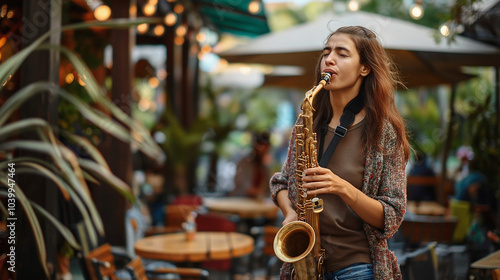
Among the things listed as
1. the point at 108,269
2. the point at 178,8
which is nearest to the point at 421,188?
the point at 178,8

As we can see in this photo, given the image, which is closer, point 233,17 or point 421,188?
point 421,188

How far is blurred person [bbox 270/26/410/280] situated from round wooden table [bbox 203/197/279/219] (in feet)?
15.5

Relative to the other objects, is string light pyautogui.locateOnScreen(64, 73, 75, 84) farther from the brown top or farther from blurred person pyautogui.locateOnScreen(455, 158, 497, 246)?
blurred person pyautogui.locateOnScreen(455, 158, 497, 246)

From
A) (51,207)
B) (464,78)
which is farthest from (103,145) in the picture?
(464,78)

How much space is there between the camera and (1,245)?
11.6 feet

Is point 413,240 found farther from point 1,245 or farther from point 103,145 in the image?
point 1,245

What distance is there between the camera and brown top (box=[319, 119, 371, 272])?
2.40 metres

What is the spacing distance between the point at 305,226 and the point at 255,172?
5779 millimetres

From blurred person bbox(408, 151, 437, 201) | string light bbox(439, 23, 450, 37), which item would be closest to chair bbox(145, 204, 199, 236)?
string light bbox(439, 23, 450, 37)

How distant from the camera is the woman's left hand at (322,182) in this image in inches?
86.6

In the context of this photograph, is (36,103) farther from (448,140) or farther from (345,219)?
(448,140)

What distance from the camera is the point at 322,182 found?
2.20 m

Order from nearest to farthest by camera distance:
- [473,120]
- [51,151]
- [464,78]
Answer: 1. [51,151]
2. [473,120]
3. [464,78]

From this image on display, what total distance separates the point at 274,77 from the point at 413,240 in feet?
12.4
